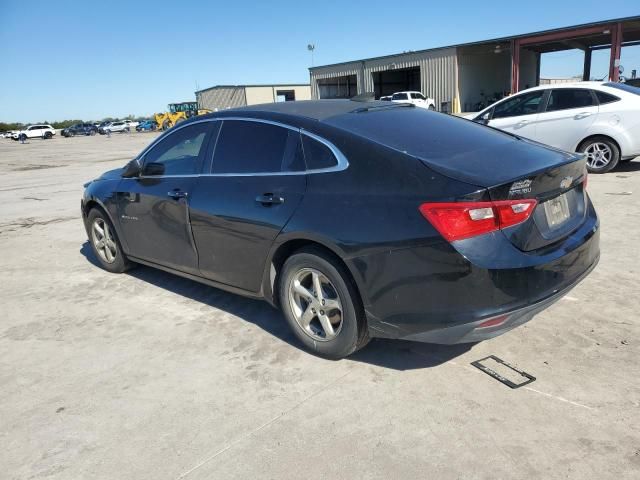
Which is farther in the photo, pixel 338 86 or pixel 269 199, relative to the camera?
pixel 338 86

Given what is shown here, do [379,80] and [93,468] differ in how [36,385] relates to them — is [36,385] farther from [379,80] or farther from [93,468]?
[379,80]

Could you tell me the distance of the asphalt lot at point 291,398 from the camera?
2445 millimetres

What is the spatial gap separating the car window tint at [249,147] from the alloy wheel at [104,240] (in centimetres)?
203

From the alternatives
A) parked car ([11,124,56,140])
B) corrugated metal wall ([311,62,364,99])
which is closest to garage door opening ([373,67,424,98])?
corrugated metal wall ([311,62,364,99])

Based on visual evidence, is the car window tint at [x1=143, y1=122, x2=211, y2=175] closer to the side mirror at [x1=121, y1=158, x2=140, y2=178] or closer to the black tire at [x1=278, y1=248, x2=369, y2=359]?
the side mirror at [x1=121, y1=158, x2=140, y2=178]

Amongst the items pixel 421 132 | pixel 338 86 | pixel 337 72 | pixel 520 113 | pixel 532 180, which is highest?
pixel 337 72

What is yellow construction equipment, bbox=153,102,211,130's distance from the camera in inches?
2267

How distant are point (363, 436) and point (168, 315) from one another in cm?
229

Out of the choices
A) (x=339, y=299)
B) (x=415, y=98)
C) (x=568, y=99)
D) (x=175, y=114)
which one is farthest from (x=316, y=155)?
(x=175, y=114)

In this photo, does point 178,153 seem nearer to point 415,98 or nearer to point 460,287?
point 460,287

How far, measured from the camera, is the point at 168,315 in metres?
4.32

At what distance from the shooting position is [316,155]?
10.8 ft

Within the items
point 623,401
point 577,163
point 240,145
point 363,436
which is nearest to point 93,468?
point 363,436

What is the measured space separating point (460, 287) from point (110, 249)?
159 inches
